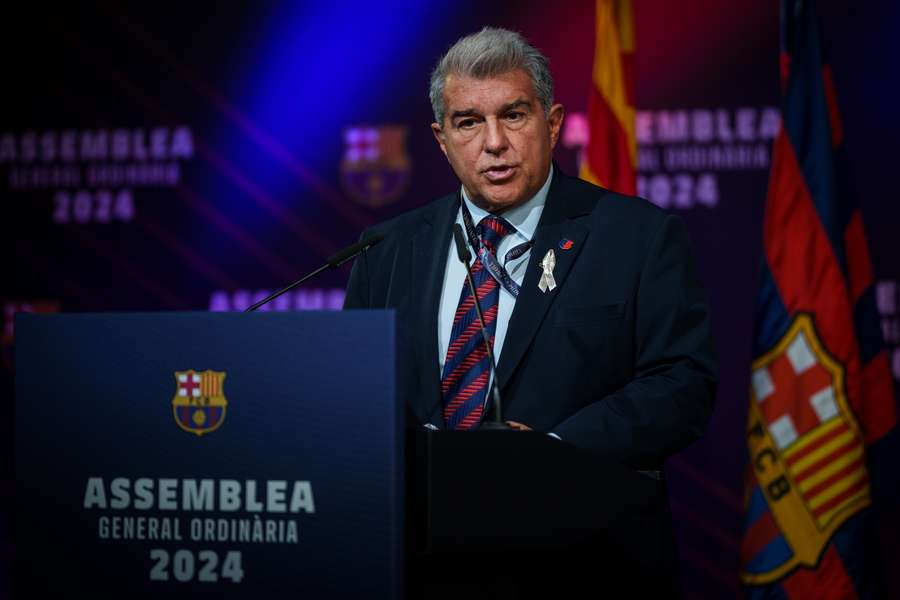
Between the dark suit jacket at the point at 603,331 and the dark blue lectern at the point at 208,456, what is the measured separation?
19.0 inches

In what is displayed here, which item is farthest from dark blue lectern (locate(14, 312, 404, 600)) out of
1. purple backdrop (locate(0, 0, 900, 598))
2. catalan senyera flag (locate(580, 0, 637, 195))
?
purple backdrop (locate(0, 0, 900, 598))

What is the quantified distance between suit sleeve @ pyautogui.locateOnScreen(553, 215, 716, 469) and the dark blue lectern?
1.53 feet

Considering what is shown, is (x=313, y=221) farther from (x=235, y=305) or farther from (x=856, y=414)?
(x=856, y=414)

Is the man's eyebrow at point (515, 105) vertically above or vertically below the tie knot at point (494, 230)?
above

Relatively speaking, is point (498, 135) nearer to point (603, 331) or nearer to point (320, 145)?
point (603, 331)

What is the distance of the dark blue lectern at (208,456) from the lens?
1.32m

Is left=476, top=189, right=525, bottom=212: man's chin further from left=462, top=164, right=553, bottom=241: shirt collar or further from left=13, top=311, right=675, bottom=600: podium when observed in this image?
left=13, top=311, right=675, bottom=600: podium

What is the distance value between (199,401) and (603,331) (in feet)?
2.68

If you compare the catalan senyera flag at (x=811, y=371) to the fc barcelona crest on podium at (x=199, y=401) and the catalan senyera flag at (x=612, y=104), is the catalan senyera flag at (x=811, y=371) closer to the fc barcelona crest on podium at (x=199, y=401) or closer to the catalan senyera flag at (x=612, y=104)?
the catalan senyera flag at (x=612, y=104)

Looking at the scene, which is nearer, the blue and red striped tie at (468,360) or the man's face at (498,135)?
the blue and red striped tie at (468,360)

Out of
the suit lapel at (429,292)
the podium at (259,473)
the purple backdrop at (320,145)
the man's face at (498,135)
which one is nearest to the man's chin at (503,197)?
the man's face at (498,135)

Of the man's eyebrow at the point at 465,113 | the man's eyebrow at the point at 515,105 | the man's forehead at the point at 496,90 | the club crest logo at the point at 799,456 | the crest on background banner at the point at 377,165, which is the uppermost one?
the crest on background banner at the point at 377,165

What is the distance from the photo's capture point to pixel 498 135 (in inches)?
80.4

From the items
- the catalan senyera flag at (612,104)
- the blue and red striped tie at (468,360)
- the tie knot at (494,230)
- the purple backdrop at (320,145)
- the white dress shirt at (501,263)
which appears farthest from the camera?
the purple backdrop at (320,145)
